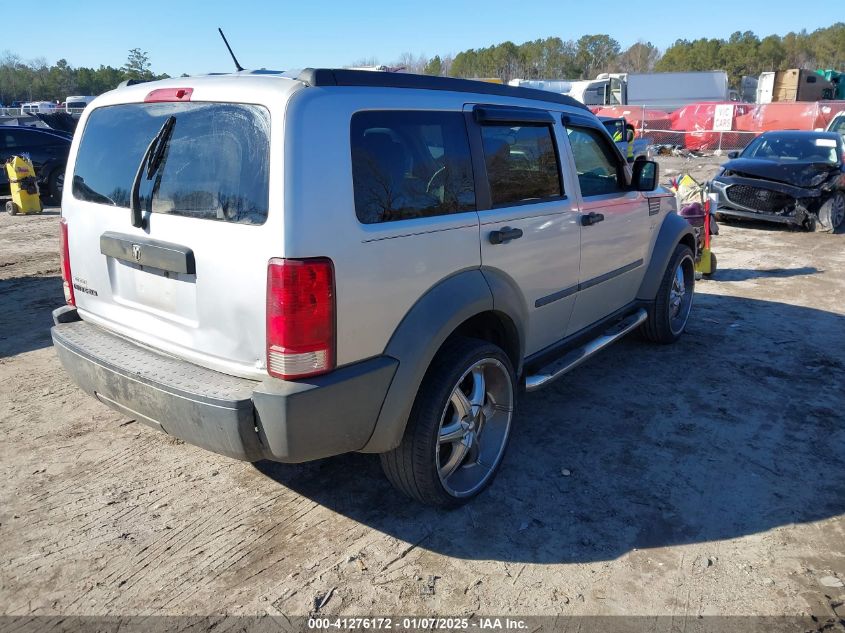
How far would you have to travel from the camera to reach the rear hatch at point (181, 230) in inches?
102

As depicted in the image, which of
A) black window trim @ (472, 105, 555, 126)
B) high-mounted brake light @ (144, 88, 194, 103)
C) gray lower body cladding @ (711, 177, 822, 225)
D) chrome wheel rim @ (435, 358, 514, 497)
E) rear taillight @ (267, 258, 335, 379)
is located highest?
high-mounted brake light @ (144, 88, 194, 103)

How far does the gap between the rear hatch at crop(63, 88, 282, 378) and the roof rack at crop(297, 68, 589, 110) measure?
0.28 m

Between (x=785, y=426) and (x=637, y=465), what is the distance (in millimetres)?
1229

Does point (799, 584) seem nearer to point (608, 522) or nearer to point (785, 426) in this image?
point (608, 522)

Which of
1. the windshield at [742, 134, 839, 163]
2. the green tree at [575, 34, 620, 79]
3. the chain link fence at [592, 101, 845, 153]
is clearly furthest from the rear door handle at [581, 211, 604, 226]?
the green tree at [575, 34, 620, 79]

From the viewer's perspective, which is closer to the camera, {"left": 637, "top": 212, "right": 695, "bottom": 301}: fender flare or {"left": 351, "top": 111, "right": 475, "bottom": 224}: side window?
{"left": 351, "top": 111, "right": 475, "bottom": 224}: side window

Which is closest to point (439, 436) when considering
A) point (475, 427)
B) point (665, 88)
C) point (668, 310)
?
point (475, 427)

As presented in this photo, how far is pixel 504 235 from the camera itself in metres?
3.38

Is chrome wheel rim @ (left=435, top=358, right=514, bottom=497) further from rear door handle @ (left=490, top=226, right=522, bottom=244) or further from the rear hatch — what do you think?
the rear hatch

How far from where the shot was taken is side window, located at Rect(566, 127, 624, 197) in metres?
4.25

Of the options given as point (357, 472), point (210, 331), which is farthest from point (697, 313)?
point (210, 331)

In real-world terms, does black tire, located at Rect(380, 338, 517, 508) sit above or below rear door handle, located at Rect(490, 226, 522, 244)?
below

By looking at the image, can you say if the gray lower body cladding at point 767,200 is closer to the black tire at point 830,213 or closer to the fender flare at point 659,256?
the black tire at point 830,213

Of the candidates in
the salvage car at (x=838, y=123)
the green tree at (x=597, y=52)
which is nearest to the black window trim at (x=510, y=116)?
the salvage car at (x=838, y=123)
